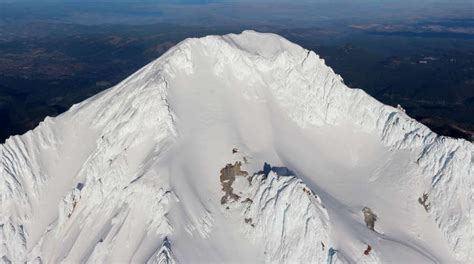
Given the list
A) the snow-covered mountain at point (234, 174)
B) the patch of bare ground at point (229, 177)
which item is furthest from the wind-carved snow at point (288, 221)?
the patch of bare ground at point (229, 177)

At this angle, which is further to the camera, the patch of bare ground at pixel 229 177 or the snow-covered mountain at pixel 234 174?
the patch of bare ground at pixel 229 177

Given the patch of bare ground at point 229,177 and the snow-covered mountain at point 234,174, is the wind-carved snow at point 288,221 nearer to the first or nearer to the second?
the snow-covered mountain at point 234,174

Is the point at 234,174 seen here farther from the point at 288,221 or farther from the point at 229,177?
the point at 288,221

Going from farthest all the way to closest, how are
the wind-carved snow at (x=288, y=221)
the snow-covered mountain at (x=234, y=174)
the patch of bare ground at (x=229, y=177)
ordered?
the patch of bare ground at (x=229, y=177) → the snow-covered mountain at (x=234, y=174) → the wind-carved snow at (x=288, y=221)

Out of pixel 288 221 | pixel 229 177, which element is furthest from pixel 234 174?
pixel 288 221

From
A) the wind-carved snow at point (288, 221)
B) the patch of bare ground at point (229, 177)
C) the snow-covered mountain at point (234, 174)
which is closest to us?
the wind-carved snow at point (288, 221)

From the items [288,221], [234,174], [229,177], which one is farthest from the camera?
[234,174]

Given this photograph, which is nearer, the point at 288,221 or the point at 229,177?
the point at 288,221

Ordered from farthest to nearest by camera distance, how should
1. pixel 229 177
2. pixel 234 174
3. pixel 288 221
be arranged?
pixel 234 174, pixel 229 177, pixel 288 221

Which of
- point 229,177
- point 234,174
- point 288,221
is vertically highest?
point 234,174
